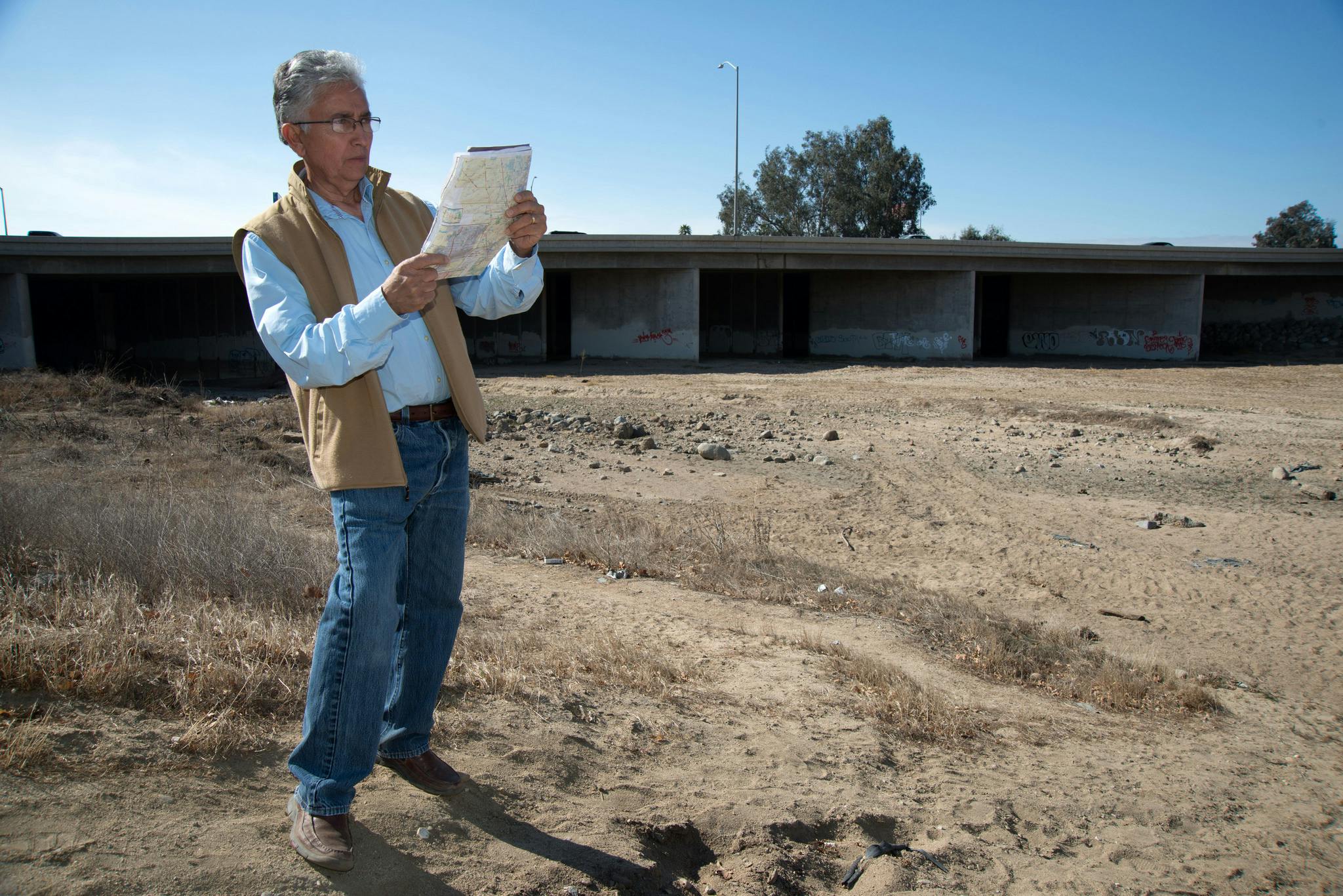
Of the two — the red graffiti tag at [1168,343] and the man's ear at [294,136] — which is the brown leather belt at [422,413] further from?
the red graffiti tag at [1168,343]

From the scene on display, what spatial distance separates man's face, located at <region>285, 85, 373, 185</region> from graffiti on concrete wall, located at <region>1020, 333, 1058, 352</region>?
30.7 m

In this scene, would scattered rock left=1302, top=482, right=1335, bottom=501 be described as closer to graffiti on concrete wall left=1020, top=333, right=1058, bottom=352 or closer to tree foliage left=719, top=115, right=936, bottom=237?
graffiti on concrete wall left=1020, top=333, right=1058, bottom=352

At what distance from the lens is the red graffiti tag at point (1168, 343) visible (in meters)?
27.2

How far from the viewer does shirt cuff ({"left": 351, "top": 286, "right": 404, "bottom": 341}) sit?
1.99 metres

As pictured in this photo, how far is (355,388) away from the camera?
86.3 inches

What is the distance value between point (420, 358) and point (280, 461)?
7858mm

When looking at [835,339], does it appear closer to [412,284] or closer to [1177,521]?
[1177,521]

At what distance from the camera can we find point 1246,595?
6145 millimetres

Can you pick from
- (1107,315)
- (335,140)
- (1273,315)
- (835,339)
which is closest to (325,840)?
(335,140)

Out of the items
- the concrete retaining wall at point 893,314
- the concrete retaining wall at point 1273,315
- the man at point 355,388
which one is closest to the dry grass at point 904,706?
the man at point 355,388

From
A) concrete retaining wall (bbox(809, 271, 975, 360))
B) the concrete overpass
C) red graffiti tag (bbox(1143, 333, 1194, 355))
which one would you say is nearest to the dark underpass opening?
the concrete overpass

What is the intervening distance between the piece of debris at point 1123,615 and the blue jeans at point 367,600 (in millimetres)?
4811

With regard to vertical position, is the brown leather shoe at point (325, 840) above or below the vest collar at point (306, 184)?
below

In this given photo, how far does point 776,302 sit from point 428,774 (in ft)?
92.8
